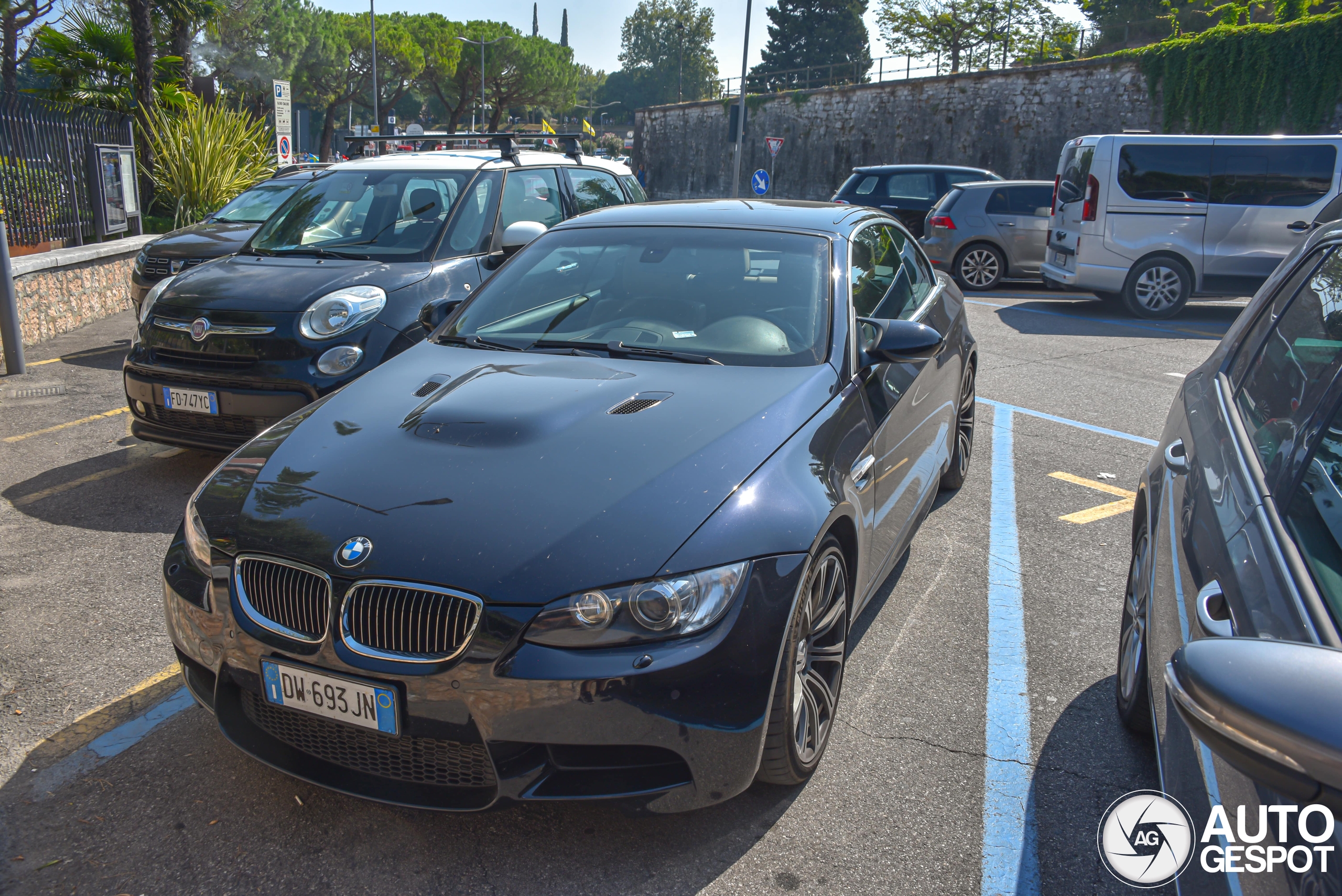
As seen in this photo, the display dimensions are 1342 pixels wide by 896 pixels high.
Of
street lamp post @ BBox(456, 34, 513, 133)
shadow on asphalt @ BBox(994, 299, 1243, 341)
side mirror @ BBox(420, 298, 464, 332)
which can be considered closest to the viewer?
side mirror @ BBox(420, 298, 464, 332)

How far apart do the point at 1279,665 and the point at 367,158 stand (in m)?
7.29

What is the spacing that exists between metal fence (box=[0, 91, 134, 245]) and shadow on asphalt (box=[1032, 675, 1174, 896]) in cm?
979

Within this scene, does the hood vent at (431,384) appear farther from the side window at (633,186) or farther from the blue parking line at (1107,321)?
the blue parking line at (1107,321)

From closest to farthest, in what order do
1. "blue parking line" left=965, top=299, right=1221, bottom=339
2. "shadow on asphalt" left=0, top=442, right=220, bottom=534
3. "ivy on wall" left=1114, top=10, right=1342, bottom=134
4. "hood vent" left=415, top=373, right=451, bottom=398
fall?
"hood vent" left=415, top=373, right=451, bottom=398 < "shadow on asphalt" left=0, top=442, right=220, bottom=534 < "blue parking line" left=965, top=299, right=1221, bottom=339 < "ivy on wall" left=1114, top=10, right=1342, bottom=134

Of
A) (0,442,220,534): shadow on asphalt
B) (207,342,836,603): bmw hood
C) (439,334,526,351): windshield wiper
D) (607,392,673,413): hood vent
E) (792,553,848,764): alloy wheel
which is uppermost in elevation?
(439,334,526,351): windshield wiper

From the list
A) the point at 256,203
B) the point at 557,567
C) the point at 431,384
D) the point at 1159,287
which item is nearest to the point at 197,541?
the point at 431,384

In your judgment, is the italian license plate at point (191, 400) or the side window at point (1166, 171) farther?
the side window at point (1166, 171)

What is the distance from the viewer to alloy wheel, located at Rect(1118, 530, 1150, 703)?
2.77m

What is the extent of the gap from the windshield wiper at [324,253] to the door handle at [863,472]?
3876mm

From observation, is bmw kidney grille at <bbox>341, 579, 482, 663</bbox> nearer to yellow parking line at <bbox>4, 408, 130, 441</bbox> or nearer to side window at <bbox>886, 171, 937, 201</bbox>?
yellow parking line at <bbox>4, 408, 130, 441</bbox>

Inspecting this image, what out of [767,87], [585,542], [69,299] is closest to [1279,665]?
[585,542]

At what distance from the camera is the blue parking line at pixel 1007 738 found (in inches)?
96.5

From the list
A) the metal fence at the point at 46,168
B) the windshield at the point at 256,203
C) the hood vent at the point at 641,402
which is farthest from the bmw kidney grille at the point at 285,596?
the metal fence at the point at 46,168

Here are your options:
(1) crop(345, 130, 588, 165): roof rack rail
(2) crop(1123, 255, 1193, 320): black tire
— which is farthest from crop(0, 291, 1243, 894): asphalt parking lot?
(2) crop(1123, 255, 1193, 320): black tire
